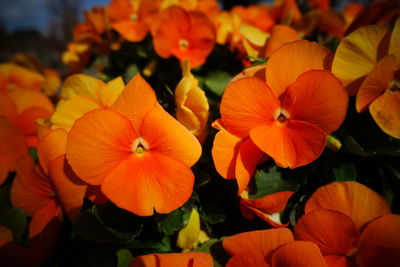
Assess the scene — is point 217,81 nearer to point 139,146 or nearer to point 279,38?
point 279,38

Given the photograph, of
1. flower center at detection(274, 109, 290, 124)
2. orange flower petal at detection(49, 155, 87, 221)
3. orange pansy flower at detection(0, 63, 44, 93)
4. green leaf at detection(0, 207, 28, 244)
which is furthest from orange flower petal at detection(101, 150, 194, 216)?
orange pansy flower at detection(0, 63, 44, 93)

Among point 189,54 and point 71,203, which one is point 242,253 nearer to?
point 71,203

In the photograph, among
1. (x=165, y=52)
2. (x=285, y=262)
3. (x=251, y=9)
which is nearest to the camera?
(x=285, y=262)

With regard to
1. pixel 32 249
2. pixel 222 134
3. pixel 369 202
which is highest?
pixel 222 134

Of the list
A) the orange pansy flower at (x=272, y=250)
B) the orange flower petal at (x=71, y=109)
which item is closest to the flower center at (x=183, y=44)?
the orange flower petal at (x=71, y=109)

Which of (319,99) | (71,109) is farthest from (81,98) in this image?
A: (319,99)

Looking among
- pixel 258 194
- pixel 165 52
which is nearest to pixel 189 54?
pixel 165 52

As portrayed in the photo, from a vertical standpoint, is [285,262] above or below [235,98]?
below
